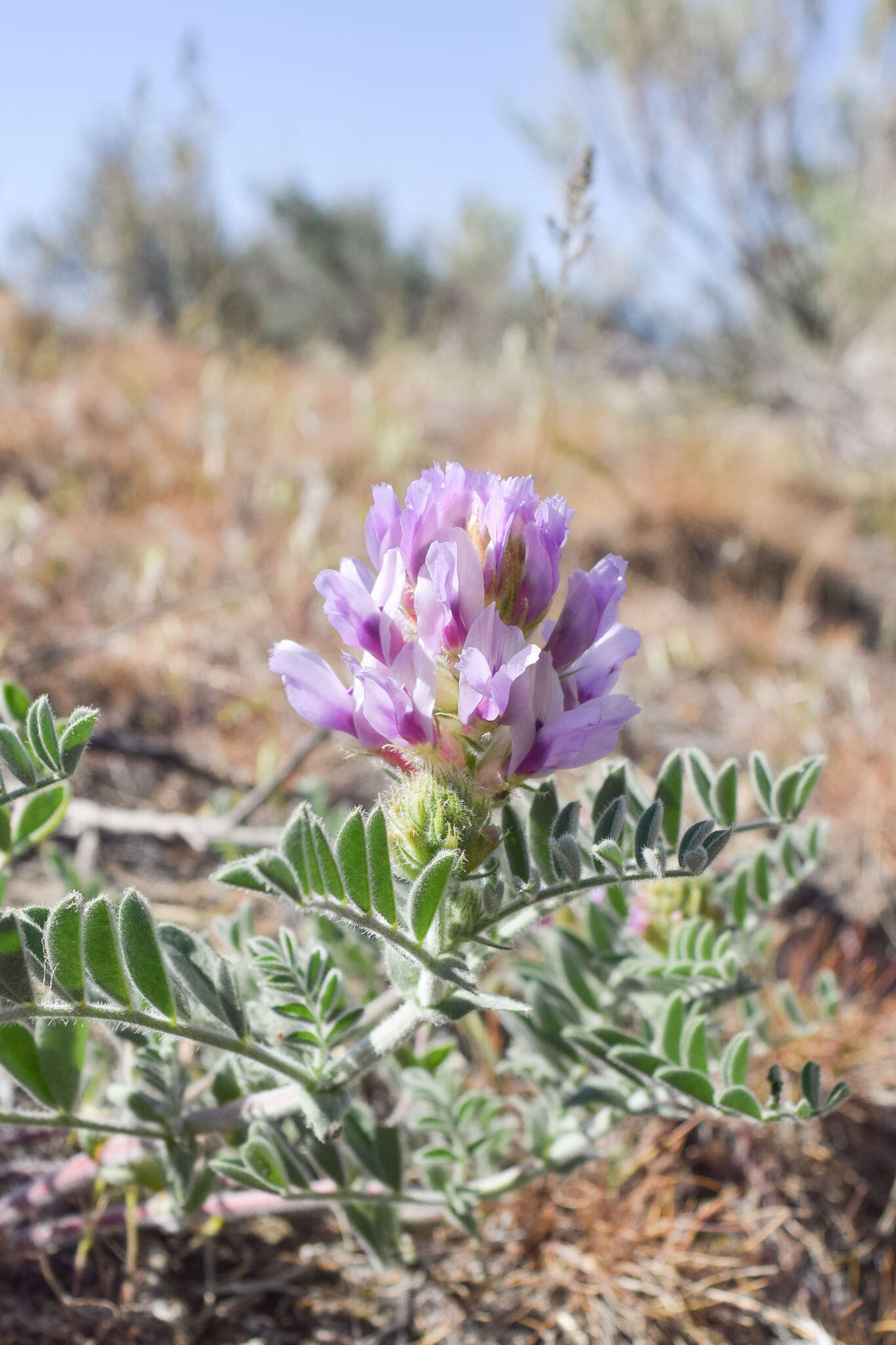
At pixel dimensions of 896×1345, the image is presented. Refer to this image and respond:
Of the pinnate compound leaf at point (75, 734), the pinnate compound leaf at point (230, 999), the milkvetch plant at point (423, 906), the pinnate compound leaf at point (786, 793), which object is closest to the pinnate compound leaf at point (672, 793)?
the milkvetch plant at point (423, 906)

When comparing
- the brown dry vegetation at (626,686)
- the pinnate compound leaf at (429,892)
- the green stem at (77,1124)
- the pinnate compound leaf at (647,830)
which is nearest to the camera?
the pinnate compound leaf at (429,892)

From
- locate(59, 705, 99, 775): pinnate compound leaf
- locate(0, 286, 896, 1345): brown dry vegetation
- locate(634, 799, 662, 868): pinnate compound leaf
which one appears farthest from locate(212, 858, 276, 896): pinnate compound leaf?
locate(0, 286, 896, 1345): brown dry vegetation

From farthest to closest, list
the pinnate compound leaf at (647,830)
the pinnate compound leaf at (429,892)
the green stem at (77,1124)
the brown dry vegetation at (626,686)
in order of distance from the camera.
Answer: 1. the brown dry vegetation at (626,686)
2. the green stem at (77,1124)
3. the pinnate compound leaf at (647,830)
4. the pinnate compound leaf at (429,892)

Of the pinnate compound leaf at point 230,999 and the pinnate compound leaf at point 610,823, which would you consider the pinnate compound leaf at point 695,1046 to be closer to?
the pinnate compound leaf at point 610,823

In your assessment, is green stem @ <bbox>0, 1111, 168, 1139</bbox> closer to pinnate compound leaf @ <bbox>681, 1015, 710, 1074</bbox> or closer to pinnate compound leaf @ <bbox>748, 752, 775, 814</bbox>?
pinnate compound leaf @ <bbox>681, 1015, 710, 1074</bbox>

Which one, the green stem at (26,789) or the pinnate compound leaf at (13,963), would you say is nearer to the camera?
the pinnate compound leaf at (13,963)

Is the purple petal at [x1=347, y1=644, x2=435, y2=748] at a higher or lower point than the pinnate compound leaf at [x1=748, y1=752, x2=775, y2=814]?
higher
